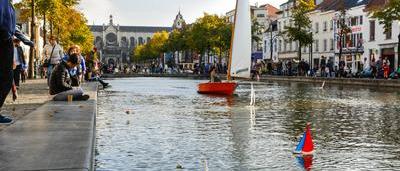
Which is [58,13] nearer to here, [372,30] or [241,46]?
[241,46]

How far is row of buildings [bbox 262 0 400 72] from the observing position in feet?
229

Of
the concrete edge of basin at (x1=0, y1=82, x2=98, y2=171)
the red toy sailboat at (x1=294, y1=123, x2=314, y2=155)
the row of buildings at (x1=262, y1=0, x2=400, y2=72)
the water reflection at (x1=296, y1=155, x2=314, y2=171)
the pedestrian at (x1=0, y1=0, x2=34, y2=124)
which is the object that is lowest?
the water reflection at (x1=296, y1=155, x2=314, y2=171)

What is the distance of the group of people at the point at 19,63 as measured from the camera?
Result: 859 cm

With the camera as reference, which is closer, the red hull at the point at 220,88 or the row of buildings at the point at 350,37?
the red hull at the point at 220,88

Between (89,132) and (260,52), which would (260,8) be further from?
(89,132)

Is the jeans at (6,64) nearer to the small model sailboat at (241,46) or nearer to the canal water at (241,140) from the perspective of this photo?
the canal water at (241,140)

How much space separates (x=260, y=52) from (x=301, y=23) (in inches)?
1787

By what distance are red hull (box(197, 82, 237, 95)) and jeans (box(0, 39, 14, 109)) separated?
65.3 ft

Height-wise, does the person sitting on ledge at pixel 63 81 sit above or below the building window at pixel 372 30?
below

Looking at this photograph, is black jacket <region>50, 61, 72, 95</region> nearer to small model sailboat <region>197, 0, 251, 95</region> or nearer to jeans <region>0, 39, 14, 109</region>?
jeans <region>0, 39, 14, 109</region>

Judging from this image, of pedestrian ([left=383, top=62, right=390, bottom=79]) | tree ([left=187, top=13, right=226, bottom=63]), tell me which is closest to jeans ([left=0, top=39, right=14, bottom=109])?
pedestrian ([left=383, top=62, right=390, bottom=79])

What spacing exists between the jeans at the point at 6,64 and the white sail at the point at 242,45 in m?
22.8

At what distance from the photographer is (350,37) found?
265 ft

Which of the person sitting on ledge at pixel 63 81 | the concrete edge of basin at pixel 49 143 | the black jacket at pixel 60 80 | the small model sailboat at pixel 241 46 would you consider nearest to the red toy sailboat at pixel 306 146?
the concrete edge of basin at pixel 49 143
